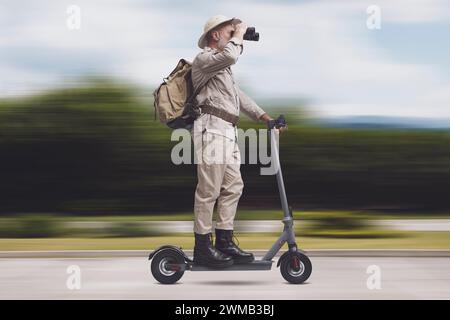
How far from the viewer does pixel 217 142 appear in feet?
24.4

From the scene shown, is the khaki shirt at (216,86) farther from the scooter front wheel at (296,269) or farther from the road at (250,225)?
the road at (250,225)

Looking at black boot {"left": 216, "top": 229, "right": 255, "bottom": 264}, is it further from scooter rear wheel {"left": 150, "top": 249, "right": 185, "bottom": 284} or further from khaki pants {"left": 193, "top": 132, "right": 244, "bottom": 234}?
scooter rear wheel {"left": 150, "top": 249, "right": 185, "bottom": 284}

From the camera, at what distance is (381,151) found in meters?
17.6

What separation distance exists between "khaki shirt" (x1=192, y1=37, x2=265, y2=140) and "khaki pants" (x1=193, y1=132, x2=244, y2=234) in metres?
0.08

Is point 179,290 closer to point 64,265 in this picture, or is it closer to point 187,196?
point 64,265

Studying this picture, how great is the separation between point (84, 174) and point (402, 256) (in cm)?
779

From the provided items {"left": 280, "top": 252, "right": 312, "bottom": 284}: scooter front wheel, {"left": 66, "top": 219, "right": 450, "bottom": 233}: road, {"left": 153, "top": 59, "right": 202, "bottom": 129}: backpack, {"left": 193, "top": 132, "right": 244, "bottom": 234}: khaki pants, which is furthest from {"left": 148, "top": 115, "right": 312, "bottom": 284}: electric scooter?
{"left": 66, "top": 219, "right": 450, "bottom": 233}: road

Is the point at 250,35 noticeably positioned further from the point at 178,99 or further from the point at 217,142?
the point at 217,142

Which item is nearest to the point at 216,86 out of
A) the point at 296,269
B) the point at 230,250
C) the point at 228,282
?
the point at 230,250

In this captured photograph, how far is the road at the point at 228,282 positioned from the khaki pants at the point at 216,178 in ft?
1.96

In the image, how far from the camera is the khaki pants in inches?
293

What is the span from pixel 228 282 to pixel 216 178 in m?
1.16

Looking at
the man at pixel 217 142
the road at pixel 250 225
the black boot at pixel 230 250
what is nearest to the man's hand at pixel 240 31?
the man at pixel 217 142
